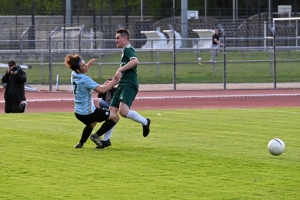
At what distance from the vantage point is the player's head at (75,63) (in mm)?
11391

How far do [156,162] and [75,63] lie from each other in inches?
88.7

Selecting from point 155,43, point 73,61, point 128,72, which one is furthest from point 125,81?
point 155,43

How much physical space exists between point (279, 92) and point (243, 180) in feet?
62.8

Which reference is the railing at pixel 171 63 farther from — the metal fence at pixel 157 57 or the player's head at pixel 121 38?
the player's head at pixel 121 38

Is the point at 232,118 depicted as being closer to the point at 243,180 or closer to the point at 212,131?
the point at 212,131

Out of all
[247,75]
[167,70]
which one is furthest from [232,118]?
[167,70]

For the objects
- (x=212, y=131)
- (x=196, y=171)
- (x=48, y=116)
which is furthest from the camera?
(x=48, y=116)

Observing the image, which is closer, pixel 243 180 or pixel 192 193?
pixel 192 193

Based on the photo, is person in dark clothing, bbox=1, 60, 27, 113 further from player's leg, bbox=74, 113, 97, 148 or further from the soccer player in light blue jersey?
the soccer player in light blue jersey

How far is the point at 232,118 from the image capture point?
17297mm

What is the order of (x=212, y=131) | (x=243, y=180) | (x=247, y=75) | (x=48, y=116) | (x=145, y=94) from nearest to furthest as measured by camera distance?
(x=243, y=180), (x=212, y=131), (x=48, y=116), (x=145, y=94), (x=247, y=75)

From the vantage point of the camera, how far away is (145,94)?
88.8 ft

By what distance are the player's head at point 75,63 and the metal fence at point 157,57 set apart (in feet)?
55.0

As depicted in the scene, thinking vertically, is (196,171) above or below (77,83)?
below
